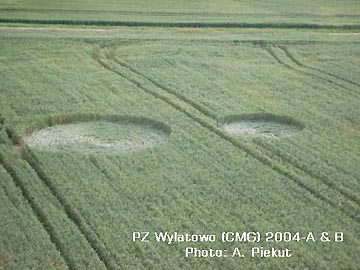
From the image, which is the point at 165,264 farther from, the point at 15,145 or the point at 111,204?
the point at 15,145

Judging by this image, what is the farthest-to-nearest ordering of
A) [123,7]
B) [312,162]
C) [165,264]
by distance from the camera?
[123,7] → [312,162] → [165,264]

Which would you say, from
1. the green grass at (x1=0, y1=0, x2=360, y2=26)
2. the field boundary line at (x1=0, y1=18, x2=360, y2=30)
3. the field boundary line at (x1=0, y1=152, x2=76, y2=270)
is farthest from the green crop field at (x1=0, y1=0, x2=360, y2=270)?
the green grass at (x1=0, y1=0, x2=360, y2=26)

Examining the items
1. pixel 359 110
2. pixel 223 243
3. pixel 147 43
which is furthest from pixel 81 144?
pixel 147 43

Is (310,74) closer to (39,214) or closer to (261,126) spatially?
(261,126)

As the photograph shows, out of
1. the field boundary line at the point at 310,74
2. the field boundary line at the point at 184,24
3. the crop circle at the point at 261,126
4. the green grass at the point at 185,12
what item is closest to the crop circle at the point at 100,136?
the crop circle at the point at 261,126

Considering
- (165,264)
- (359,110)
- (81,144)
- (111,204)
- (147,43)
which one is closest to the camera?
(165,264)

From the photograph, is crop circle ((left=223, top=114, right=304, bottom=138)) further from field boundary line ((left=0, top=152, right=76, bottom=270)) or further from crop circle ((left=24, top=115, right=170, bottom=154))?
field boundary line ((left=0, top=152, right=76, bottom=270))
